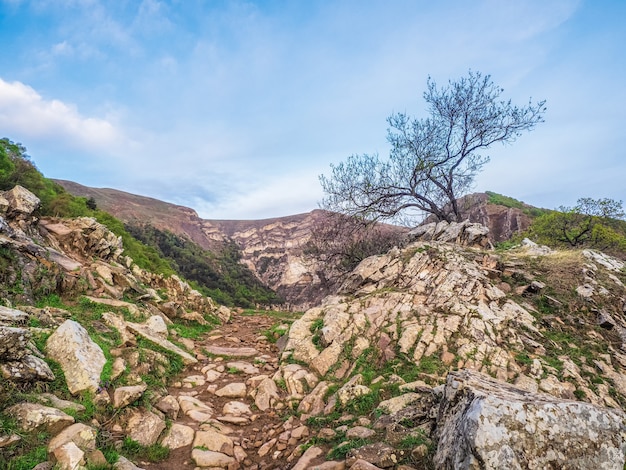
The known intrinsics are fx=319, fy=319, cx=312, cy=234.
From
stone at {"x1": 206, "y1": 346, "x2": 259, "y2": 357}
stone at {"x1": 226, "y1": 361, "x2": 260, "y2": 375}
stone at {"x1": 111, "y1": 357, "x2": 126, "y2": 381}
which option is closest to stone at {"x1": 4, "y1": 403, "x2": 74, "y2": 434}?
stone at {"x1": 111, "y1": 357, "x2": 126, "y2": 381}

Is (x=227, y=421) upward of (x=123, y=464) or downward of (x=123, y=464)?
downward

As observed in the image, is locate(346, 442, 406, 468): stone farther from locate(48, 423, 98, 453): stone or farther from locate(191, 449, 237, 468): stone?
locate(48, 423, 98, 453): stone

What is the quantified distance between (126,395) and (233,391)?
7.87ft

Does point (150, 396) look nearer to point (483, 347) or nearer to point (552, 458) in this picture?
point (552, 458)

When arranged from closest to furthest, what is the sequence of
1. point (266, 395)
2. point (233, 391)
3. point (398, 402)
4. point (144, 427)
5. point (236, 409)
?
1. point (144, 427)
2. point (398, 402)
3. point (236, 409)
4. point (266, 395)
5. point (233, 391)

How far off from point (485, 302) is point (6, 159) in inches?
835

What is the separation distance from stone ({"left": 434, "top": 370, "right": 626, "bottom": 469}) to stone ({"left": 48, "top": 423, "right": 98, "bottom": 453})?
4.06 m

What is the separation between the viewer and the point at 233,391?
277 inches

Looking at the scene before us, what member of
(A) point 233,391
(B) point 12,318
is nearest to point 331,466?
(A) point 233,391

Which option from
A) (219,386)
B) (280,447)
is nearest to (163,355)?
(219,386)

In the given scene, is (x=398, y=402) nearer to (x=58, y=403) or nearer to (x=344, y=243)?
(x=58, y=403)

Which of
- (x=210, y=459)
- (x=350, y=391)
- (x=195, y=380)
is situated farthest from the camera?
(x=195, y=380)

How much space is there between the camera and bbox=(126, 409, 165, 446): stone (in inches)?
186

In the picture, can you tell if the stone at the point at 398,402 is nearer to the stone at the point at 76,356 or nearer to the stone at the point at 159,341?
the stone at the point at 76,356
